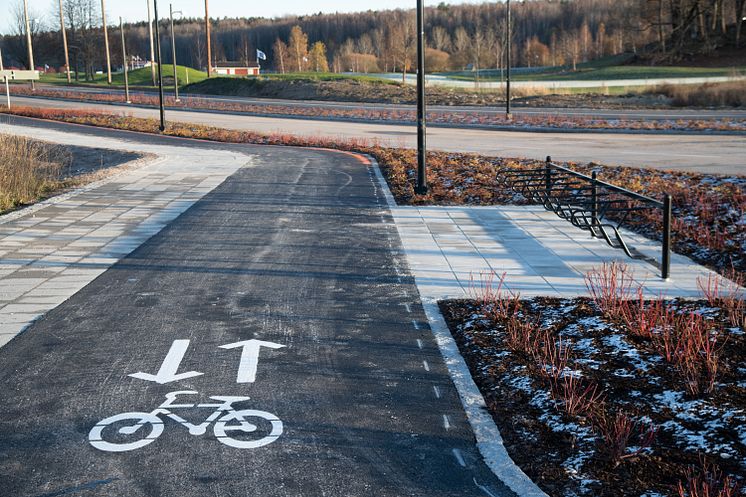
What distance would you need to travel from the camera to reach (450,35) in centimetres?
14425

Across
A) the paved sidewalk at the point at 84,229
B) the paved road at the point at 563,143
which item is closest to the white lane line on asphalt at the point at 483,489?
the paved sidewalk at the point at 84,229

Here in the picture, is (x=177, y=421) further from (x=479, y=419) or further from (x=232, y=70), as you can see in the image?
(x=232, y=70)

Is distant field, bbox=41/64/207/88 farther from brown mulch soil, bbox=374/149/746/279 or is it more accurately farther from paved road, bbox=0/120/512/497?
paved road, bbox=0/120/512/497

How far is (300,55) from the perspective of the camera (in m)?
111

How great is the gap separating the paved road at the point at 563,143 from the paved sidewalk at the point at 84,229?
9365mm

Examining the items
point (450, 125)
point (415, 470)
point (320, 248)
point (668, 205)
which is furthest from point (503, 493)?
point (450, 125)

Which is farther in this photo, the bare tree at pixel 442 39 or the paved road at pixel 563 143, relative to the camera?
the bare tree at pixel 442 39

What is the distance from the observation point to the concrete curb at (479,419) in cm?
508

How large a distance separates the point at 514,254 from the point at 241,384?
19.9 feet

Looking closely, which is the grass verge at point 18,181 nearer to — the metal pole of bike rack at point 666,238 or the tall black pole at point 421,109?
the tall black pole at point 421,109

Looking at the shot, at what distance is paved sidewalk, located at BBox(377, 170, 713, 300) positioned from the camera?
978cm

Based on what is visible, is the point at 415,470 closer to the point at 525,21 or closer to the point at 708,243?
the point at 708,243

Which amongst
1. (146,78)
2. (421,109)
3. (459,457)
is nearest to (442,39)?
(146,78)

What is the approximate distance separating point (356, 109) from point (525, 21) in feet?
372
